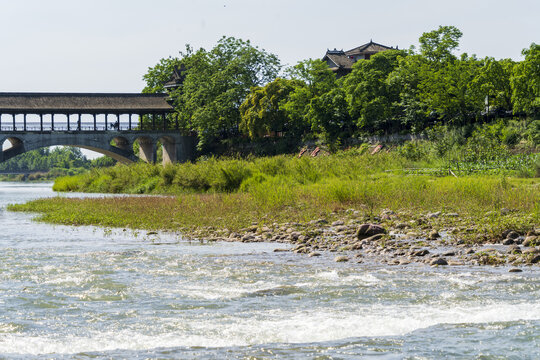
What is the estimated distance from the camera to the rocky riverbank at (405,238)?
13211mm

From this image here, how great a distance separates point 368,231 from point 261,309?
22.4 ft

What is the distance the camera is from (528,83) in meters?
44.1

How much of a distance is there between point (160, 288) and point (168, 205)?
1618 cm

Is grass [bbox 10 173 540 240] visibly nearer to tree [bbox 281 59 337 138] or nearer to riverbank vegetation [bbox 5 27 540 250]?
riverbank vegetation [bbox 5 27 540 250]

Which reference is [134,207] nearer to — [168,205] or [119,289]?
[168,205]

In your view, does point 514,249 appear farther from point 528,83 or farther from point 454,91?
point 454,91

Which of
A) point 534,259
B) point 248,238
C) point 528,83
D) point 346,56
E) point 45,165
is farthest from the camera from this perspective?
point 45,165

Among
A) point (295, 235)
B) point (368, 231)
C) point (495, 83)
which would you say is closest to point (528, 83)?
point (495, 83)

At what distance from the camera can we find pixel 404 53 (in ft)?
202

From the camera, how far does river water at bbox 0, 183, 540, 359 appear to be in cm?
797

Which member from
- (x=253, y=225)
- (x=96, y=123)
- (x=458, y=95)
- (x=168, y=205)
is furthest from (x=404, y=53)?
(x=253, y=225)

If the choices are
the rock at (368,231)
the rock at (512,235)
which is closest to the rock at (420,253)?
the rock at (512,235)

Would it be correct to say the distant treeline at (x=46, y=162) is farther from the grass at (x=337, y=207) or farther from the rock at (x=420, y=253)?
the rock at (x=420, y=253)

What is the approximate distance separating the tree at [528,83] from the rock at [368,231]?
3078 centimetres
